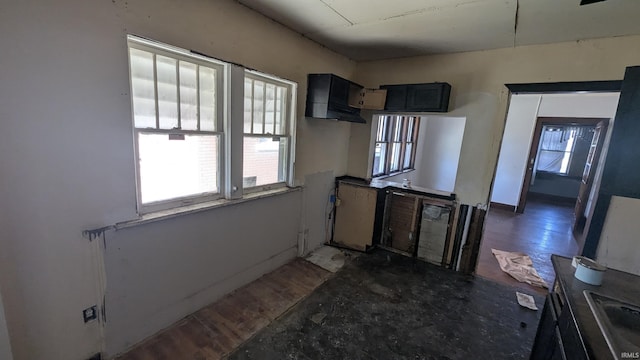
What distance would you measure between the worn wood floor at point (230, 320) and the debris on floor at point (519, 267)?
2.39 meters

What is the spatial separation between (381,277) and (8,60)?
334cm

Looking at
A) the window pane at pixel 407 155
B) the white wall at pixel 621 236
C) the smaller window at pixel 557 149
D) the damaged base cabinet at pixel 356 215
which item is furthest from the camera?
the smaller window at pixel 557 149

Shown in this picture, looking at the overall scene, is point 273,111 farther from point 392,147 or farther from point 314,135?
point 392,147

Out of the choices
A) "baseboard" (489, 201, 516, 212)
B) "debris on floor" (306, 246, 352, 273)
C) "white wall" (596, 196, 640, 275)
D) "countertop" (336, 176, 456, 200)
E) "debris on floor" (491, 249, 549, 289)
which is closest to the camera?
"white wall" (596, 196, 640, 275)

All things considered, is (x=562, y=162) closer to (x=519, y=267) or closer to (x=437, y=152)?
(x=437, y=152)

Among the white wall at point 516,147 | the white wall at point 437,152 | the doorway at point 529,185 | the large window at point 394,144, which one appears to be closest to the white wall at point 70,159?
the large window at point 394,144

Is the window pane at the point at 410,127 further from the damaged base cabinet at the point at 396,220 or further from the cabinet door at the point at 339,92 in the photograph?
the cabinet door at the point at 339,92

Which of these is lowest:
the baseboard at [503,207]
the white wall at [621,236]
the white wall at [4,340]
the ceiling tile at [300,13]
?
the baseboard at [503,207]

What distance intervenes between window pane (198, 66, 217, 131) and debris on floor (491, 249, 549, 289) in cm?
387

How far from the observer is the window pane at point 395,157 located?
5.72m

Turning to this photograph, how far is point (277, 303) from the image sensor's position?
2.50m

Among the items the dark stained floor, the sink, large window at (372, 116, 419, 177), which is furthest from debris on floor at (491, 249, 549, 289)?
large window at (372, 116, 419, 177)

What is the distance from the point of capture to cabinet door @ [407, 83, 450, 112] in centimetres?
305

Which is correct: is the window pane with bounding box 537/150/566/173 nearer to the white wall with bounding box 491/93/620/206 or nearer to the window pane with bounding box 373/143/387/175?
the white wall with bounding box 491/93/620/206
